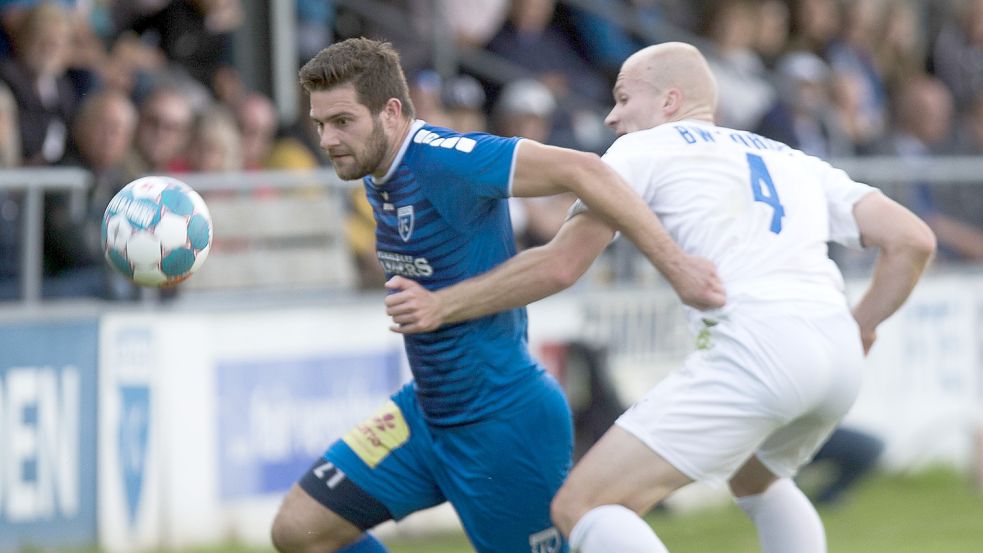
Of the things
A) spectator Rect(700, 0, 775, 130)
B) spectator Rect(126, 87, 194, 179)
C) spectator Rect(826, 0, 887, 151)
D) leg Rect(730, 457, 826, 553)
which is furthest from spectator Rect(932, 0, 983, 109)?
leg Rect(730, 457, 826, 553)

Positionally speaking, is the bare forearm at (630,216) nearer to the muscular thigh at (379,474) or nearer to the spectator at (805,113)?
the muscular thigh at (379,474)

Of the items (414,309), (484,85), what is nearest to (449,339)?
(414,309)

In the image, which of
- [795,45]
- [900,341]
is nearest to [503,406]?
[900,341]

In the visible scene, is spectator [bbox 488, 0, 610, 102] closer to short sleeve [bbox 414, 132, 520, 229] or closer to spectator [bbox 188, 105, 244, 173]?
spectator [bbox 188, 105, 244, 173]

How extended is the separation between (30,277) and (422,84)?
11.1 feet

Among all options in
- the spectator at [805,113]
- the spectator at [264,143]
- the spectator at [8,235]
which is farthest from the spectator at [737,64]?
the spectator at [8,235]

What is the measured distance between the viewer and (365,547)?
6098mm

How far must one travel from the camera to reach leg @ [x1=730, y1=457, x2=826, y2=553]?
6105mm

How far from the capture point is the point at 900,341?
488 inches

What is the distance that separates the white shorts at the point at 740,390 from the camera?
5488mm

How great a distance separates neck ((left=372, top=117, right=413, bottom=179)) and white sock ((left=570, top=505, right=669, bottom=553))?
4.55 feet

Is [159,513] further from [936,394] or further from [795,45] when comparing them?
[795,45]

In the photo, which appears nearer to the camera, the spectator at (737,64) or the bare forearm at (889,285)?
the bare forearm at (889,285)

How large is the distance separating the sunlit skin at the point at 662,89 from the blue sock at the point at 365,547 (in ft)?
5.80
